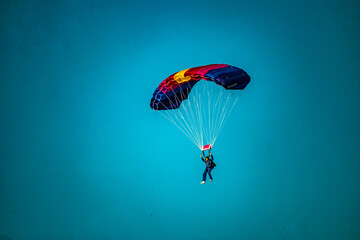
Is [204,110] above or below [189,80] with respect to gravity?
above

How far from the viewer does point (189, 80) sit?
11.4 ft

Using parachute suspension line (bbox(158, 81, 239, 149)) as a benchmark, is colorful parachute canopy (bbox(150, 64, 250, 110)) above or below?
below

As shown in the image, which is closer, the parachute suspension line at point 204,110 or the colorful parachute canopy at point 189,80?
the colorful parachute canopy at point 189,80

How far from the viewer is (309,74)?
4.33 metres

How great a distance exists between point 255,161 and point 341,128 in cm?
145

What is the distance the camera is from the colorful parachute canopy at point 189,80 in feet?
9.68

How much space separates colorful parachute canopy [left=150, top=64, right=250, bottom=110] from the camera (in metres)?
2.95

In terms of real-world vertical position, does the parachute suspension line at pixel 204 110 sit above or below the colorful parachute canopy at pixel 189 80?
above

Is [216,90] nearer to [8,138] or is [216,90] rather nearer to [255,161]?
[255,161]

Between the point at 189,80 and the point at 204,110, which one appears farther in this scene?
the point at 204,110

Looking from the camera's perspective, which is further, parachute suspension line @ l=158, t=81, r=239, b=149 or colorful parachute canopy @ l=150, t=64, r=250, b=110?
parachute suspension line @ l=158, t=81, r=239, b=149

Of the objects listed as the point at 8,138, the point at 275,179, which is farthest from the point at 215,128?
the point at 8,138

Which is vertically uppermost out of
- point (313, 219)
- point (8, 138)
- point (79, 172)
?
point (8, 138)

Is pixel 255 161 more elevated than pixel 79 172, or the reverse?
pixel 255 161
